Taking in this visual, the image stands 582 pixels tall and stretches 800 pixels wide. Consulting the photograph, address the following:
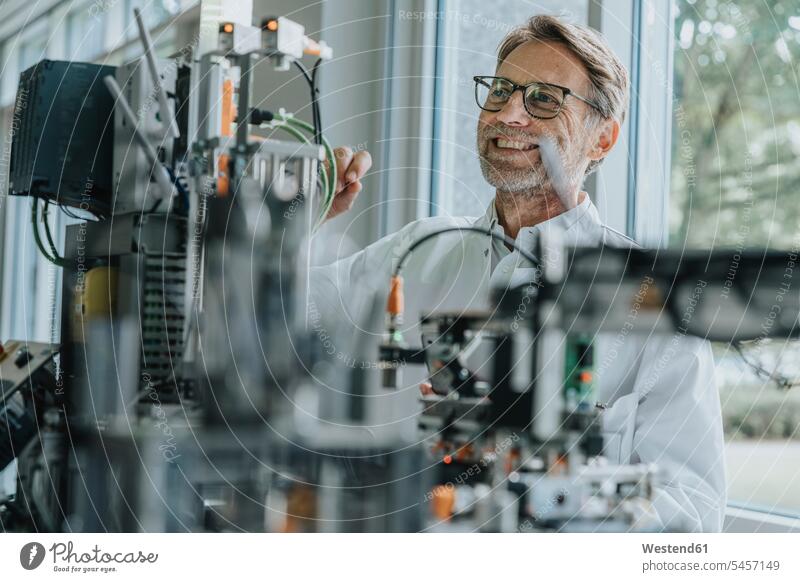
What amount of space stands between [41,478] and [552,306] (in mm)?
699

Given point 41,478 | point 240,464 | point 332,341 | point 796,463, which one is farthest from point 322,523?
point 796,463

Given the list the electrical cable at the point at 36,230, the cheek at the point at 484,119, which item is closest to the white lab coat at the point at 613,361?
the cheek at the point at 484,119

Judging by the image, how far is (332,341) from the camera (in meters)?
1.25

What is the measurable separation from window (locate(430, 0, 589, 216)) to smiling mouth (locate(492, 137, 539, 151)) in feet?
0.11

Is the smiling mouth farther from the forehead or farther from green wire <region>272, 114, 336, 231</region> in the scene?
green wire <region>272, 114, 336, 231</region>

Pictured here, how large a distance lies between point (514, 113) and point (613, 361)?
37cm

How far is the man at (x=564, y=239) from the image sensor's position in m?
1.27

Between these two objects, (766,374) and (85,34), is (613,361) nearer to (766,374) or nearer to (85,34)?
(766,374)

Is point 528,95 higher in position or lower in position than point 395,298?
higher

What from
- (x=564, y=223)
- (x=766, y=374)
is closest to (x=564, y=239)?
(x=564, y=223)

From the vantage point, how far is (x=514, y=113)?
4.23 ft
